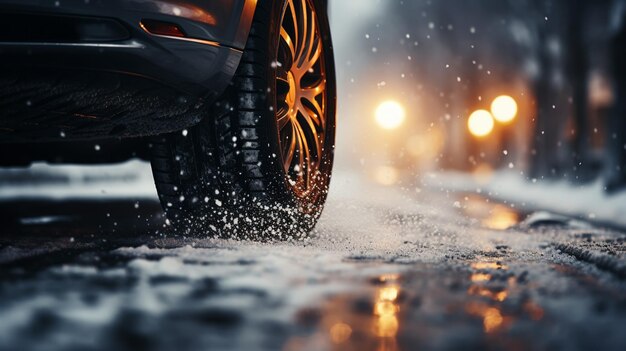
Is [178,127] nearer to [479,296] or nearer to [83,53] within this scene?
[83,53]

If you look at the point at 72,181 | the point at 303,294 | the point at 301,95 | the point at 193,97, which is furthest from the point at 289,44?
the point at 72,181

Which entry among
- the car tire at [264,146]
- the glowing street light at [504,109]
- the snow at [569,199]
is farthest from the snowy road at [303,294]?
the glowing street light at [504,109]

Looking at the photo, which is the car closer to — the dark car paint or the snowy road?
the dark car paint

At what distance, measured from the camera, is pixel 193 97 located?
289 cm

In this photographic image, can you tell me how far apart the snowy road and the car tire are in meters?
0.14

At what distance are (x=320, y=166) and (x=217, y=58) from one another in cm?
115

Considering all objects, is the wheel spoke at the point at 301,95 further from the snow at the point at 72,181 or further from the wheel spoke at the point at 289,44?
the snow at the point at 72,181

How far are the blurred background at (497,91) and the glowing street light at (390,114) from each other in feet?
0.09

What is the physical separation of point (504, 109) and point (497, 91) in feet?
19.1

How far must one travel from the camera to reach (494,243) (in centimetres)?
399

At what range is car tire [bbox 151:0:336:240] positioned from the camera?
3.07 m

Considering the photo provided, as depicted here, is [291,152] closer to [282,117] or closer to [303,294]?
[282,117]

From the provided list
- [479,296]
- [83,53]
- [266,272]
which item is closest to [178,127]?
[83,53]

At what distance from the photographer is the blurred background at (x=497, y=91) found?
1380 centimetres
